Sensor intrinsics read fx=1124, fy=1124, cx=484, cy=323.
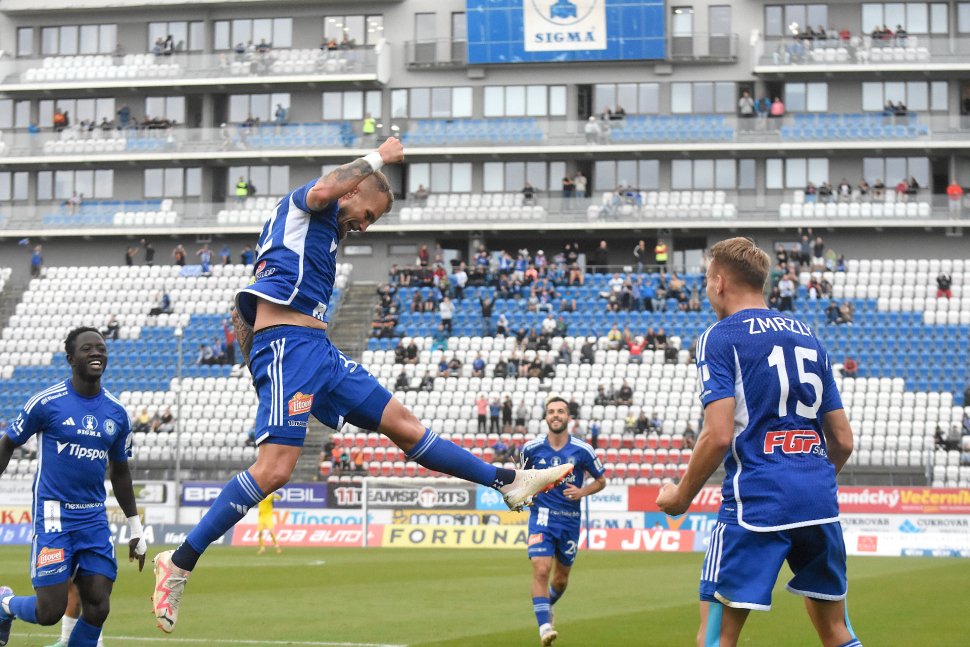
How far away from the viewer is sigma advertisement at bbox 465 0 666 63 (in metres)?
46.8

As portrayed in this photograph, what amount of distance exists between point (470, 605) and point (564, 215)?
3312 cm

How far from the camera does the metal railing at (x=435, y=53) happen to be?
48.6 m

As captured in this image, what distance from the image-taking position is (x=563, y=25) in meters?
47.2

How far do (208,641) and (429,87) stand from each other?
40530mm

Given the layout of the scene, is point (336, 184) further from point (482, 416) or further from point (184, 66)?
point (184, 66)

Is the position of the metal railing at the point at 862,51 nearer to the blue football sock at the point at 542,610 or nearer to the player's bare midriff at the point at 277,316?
the blue football sock at the point at 542,610

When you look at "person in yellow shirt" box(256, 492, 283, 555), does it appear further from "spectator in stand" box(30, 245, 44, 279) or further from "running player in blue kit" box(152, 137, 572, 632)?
"spectator in stand" box(30, 245, 44, 279)

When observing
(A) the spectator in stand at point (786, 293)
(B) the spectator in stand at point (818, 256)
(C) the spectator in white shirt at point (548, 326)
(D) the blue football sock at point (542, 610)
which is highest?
(B) the spectator in stand at point (818, 256)

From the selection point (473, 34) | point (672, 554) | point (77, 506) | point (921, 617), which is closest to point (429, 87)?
point (473, 34)

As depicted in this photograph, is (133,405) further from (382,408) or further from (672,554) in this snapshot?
(382,408)

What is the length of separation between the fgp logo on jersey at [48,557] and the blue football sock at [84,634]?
48 cm

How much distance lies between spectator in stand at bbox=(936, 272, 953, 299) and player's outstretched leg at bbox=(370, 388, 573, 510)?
36.3m

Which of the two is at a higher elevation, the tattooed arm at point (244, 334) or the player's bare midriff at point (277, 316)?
the player's bare midriff at point (277, 316)

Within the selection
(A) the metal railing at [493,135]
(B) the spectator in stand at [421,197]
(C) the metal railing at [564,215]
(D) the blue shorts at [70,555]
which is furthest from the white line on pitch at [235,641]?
(B) the spectator in stand at [421,197]
